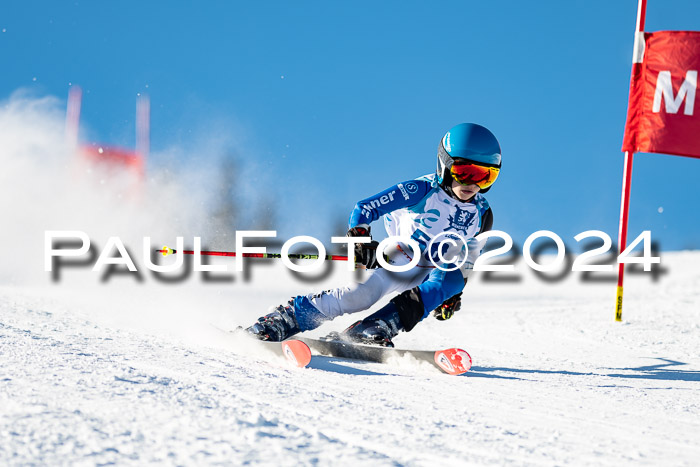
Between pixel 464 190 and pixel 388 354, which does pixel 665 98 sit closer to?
pixel 464 190

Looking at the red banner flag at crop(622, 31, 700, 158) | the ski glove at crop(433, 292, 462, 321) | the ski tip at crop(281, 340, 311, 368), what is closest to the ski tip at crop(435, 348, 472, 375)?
the ski tip at crop(281, 340, 311, 368)

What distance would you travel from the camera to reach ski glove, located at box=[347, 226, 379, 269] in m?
3.75

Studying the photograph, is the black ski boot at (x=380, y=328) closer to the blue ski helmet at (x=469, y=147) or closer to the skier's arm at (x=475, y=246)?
the skier's arm at (x=475, y=246)

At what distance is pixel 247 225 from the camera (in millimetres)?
30109

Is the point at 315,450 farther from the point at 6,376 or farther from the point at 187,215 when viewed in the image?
the point at 187,215

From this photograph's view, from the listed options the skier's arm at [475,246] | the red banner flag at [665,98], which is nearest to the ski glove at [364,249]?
the skier's arm at [475,246]

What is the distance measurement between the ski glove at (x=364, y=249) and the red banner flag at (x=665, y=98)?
4271mm

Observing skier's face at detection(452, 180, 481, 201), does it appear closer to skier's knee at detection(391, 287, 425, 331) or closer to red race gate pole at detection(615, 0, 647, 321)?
skier's knee at detection(391, 287, 425, 331)

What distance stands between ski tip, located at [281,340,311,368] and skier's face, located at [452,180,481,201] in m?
1.49

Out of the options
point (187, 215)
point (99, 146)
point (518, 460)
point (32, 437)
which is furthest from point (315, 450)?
point (99, 146)

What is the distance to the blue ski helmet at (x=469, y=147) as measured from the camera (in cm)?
381

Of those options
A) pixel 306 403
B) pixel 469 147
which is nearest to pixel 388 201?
pixel 469 147

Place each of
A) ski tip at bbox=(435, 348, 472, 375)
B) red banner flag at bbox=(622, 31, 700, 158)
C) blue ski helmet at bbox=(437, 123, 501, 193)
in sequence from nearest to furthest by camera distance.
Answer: ski tip at bbox=(435, 348, 472, 375) → blue ski helmet at bbox=(437, 123, 501, 193) → red banner flag at bbox=(622, 31, 700, 158)

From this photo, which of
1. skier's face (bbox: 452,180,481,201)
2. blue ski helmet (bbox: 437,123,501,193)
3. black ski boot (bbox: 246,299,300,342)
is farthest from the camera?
skier's face (bbox: 452,180,481,201)
